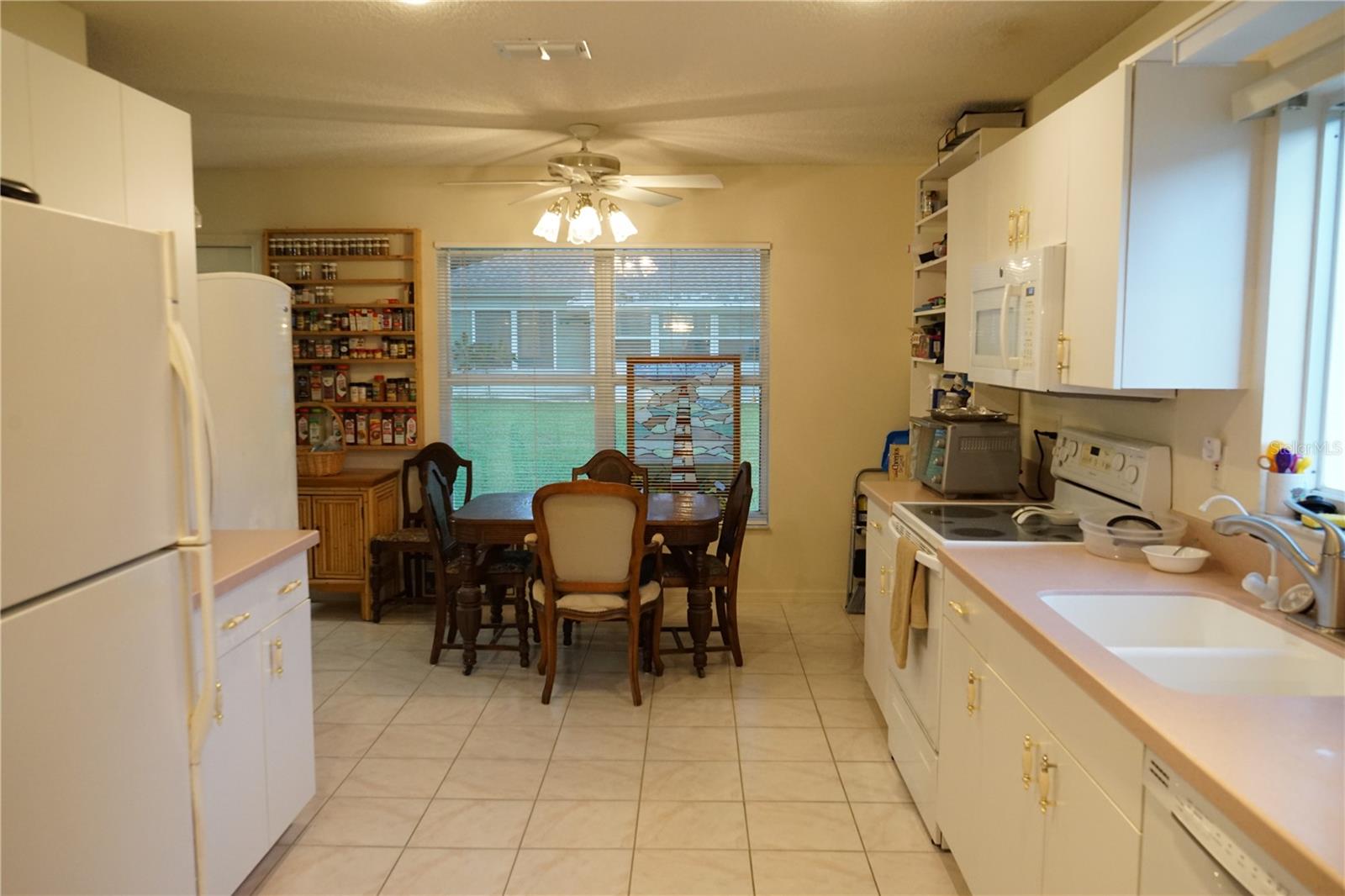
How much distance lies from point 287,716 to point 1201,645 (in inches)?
95.2

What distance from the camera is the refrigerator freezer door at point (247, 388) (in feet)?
13.2

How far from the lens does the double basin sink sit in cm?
177

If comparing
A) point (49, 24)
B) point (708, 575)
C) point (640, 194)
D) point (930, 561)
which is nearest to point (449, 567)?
point (708, 575)

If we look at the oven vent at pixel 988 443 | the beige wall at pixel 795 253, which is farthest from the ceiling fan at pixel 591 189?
the oven vent at pixel 988 443

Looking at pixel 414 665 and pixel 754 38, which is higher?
pixel 754 38

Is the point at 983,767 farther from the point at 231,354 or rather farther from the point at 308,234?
the point at 308,234

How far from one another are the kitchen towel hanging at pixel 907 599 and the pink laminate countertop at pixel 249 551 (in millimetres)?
1871

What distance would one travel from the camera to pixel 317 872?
8.30ft

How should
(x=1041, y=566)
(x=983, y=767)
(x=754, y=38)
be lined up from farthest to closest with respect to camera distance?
(x=754, y=38) < (x=1041, y=566) < (x=983, y=767)

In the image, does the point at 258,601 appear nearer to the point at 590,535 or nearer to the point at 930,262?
the point at 590,535

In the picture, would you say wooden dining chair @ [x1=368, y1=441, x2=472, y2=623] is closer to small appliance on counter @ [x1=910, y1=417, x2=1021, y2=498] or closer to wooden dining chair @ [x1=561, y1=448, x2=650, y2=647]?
wooden dining chair @ [x1=561, y1=448, x2=650, y2=647]

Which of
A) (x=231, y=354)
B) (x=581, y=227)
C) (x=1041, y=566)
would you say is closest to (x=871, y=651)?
(x=1041, y=566)

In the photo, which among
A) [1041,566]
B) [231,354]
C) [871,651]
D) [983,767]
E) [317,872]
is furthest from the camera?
[231,354]

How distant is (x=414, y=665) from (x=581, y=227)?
2.20 meters
